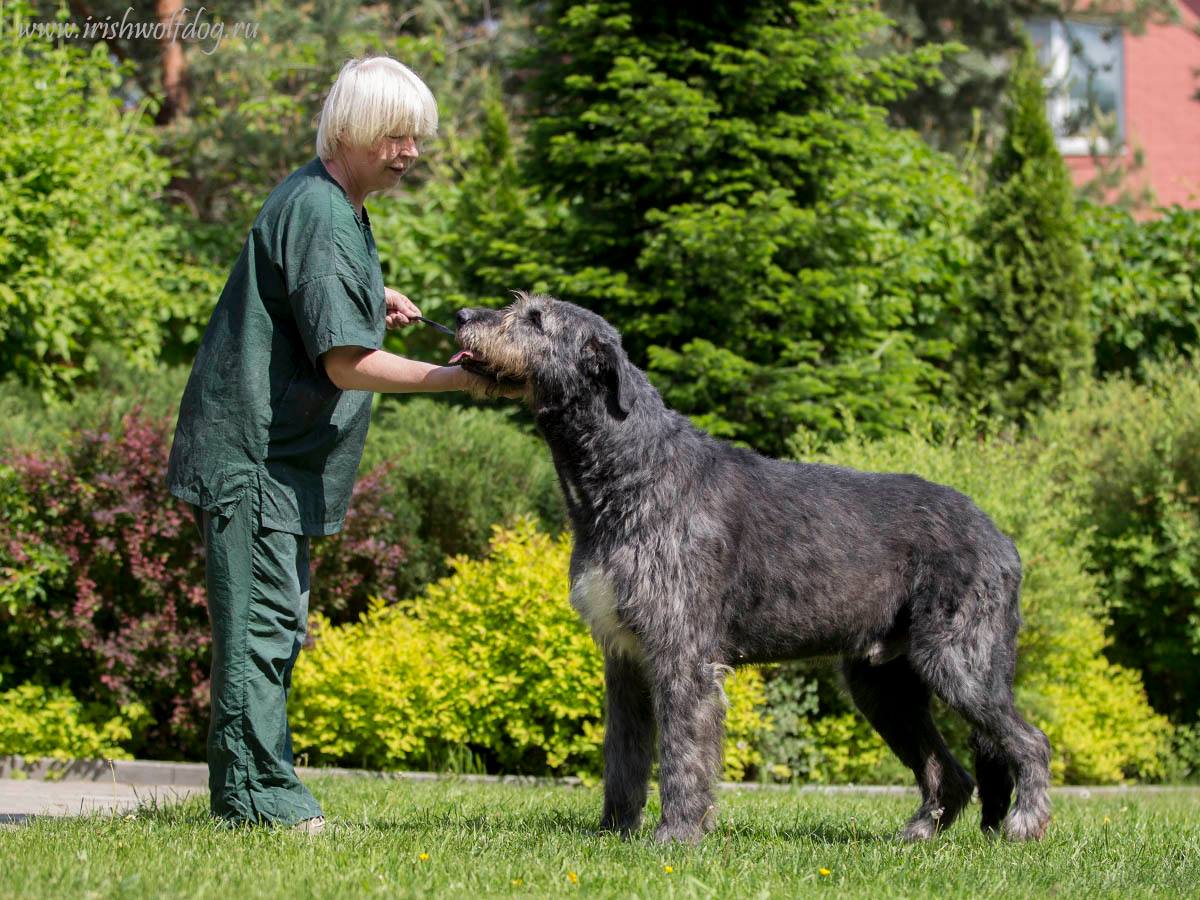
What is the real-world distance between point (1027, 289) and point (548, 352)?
7542mm

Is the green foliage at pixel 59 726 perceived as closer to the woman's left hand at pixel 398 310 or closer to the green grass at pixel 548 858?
the green grass at pixel 548 858

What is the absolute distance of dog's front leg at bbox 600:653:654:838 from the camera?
204 inches

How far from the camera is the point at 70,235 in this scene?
10.7 meters

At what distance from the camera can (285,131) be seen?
16.5m

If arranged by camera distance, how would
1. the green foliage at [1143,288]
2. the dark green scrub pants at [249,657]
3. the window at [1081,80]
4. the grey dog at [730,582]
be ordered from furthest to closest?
the window at [1081,80], the green foliage at [1143,288], the grey dog at [730,582], the dark green scrub pants at [249,657]

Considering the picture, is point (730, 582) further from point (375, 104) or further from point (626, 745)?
point (375, 104)

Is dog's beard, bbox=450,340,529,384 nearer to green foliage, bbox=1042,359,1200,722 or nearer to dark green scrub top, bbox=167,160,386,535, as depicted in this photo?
dark green scrub top, bbox=167,160,386,535

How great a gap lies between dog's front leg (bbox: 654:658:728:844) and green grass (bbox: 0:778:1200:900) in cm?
12

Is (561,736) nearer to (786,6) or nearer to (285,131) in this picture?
(786,6)

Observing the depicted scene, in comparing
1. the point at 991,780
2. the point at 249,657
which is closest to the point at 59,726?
the point at 249,657

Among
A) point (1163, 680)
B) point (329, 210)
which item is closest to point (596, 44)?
point (329, 210)

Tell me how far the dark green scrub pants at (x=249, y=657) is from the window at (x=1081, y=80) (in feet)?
63.4

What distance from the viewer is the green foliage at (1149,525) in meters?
9.23

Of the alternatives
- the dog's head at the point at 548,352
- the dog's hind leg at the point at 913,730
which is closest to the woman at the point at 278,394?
the dog's head at the point at 548,352
